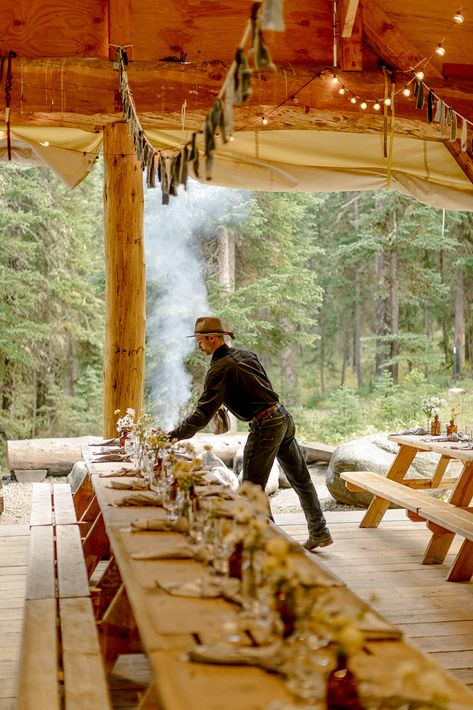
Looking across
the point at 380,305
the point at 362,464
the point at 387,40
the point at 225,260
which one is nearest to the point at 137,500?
the point at 387,40

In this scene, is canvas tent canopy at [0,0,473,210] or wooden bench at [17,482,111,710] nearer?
wooden bench at [17,482,111,710]

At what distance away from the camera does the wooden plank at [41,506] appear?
217 inches

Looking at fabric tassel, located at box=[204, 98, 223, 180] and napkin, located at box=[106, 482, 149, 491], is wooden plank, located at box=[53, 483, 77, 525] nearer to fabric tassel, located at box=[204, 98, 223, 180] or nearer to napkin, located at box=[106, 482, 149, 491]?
napkin, located at box=[106, 482, 149, 491]

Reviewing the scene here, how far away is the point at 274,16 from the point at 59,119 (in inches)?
175

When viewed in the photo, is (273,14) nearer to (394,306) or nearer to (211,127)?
(211,127)

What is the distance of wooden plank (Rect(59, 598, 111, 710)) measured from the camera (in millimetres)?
2672

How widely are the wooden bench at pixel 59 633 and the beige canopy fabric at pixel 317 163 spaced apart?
12.4 ft

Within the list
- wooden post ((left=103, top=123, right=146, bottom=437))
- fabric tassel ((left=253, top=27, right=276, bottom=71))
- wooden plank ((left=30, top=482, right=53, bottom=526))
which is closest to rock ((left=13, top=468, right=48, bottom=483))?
wooden plank ((left=30, top=482, right=53, bottom=526))

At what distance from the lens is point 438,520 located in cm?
552

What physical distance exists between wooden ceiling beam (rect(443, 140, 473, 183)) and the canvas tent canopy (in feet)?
0.04

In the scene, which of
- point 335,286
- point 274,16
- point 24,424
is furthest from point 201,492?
point 335,286

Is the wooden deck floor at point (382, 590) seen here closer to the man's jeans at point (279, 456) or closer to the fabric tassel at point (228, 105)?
the man's jeans at point (279, 456)

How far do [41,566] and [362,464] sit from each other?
5540mm

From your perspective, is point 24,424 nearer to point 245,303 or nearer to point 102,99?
point 245,303
